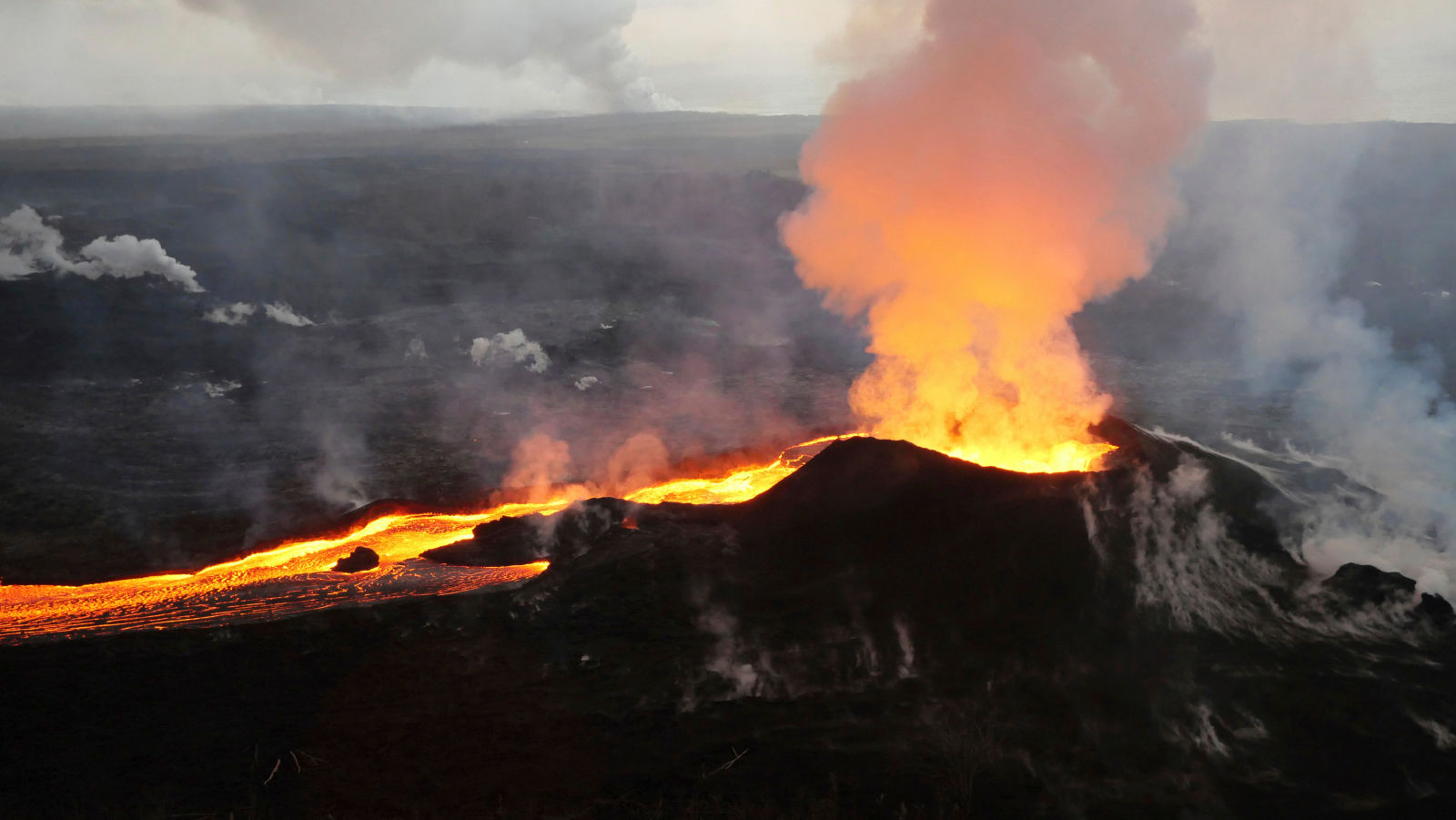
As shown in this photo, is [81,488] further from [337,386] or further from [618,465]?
[618,465]

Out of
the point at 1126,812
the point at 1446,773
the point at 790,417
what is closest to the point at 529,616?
the point at 1126,812

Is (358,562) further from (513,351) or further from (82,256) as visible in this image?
(82,256)

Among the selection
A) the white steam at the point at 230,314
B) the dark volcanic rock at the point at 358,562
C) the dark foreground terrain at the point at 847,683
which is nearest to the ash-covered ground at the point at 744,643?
the dark foreground terrain at the point at 847,683

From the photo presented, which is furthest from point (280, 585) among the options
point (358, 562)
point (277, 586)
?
point (358, 562)

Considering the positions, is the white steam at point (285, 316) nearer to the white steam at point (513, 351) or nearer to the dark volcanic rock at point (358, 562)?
the white steam at point (513, 351)

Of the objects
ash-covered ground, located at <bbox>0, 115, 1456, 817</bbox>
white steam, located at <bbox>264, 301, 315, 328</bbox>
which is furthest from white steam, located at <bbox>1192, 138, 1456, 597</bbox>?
white steam, located at <bbox>264, 301, 315, 328</bbox>

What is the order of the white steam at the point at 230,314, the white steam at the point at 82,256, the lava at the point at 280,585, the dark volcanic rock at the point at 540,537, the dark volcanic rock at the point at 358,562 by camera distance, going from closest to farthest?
the lava at the point at 280,585 → the dark volcanic rock at the point at 358,562 → the dark volcanic rock at the point at 540,537 → the white steam at the point at 230,314 → the white steam at the point at 82,256
